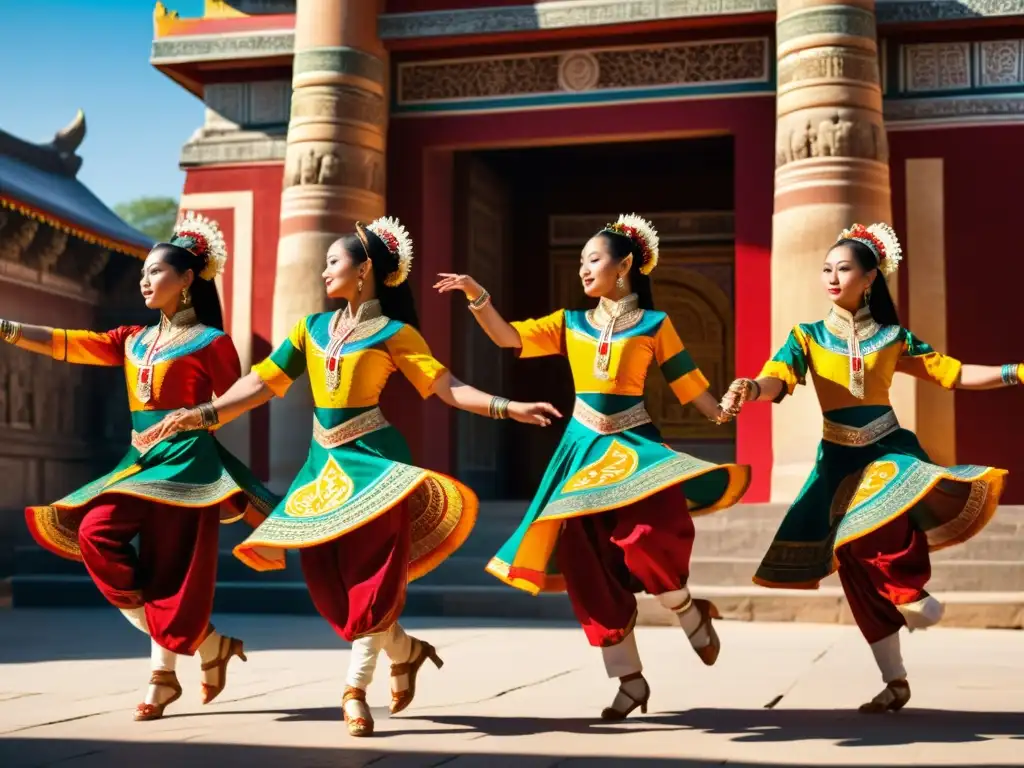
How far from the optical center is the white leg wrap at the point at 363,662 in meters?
3.76

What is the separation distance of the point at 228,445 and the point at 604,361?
773 centimetres

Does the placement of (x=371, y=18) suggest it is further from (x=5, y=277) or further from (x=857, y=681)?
(x=857, y=681)

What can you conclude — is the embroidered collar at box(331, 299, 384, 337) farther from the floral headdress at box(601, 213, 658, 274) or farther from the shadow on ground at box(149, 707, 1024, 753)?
the shadow on ground at box(149, 707, 1024, 753)

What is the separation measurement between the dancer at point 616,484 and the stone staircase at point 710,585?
345 centimetres

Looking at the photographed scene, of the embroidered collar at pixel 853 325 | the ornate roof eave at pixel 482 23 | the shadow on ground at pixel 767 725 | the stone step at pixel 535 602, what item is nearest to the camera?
the shadow on ground at pixel 767 725

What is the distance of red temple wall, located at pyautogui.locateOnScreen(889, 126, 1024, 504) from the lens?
9.91 m

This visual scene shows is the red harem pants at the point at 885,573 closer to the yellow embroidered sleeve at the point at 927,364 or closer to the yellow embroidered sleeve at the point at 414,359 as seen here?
the yellow embroidered sleeve at the point at 927,364

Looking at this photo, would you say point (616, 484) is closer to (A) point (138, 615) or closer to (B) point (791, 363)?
(B) point (791, 363)

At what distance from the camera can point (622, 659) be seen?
13.3 ft

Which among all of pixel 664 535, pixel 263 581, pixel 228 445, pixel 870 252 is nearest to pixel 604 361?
pixel 664 535

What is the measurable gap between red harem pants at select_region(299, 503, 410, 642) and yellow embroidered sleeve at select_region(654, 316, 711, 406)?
98 centimetres

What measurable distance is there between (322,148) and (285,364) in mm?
6422

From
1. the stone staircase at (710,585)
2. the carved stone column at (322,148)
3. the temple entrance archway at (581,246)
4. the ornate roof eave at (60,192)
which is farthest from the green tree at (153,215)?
the stone staircase at (710,585)

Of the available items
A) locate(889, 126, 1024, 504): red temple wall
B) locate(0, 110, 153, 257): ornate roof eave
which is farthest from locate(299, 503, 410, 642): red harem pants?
locate(0, 110, 153, 257): ornate roof eave
